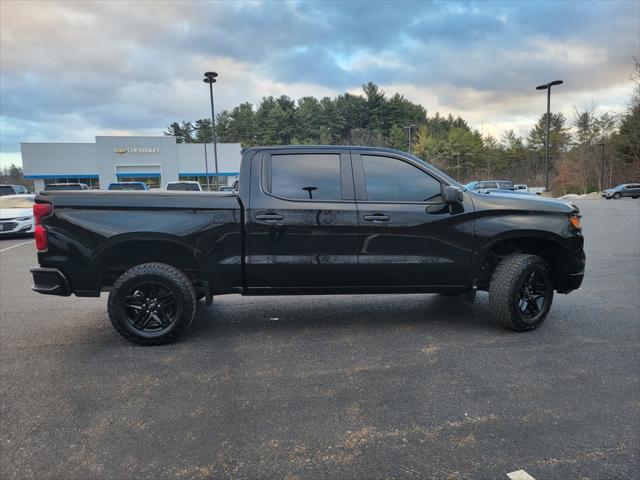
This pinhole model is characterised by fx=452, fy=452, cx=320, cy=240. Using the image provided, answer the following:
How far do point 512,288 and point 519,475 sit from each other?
2401 mm

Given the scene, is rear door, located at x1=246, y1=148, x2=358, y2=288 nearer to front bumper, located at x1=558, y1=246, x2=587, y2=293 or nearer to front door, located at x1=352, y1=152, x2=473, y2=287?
front door, located at x1=352, y1=152, x2=473, y2=287

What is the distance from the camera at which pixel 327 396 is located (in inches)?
130

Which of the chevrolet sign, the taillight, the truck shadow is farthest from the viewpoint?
the chevrolet sign

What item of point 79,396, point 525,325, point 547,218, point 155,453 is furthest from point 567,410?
point 79,396

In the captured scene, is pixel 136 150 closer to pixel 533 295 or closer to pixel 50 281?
pixel 50 281

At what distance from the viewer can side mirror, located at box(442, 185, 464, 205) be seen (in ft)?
14.2

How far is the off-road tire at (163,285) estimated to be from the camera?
4.19 meters

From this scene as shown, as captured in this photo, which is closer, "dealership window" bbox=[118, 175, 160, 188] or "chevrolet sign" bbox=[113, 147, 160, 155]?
"chevrolet sign" bbox=[113, 147, 160, 155]

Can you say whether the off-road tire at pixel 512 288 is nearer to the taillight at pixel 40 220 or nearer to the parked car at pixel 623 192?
the taillight at pixel 40 220

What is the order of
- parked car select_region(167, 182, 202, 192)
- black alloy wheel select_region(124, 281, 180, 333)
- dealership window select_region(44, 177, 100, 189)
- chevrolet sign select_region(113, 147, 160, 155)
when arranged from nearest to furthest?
black alloy wheel select_region(124, 281, 180, 333)
parked car select_region(167, 182, 202, 192)
dealership window select_region(44, 177, 100, 189)
chevrolet sign select_region(113, 147, 160, 155)

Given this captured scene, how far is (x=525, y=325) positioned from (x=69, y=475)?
4074 mm

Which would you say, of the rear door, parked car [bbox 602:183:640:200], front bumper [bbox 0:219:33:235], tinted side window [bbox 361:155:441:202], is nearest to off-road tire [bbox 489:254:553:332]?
tinted side window [bbox 361:155:441:202]

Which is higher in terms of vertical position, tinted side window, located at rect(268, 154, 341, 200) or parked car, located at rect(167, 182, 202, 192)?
parked car, located at rect(167, 182, 202, 192)

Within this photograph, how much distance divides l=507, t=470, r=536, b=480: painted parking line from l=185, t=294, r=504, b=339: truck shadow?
2.39 metres
